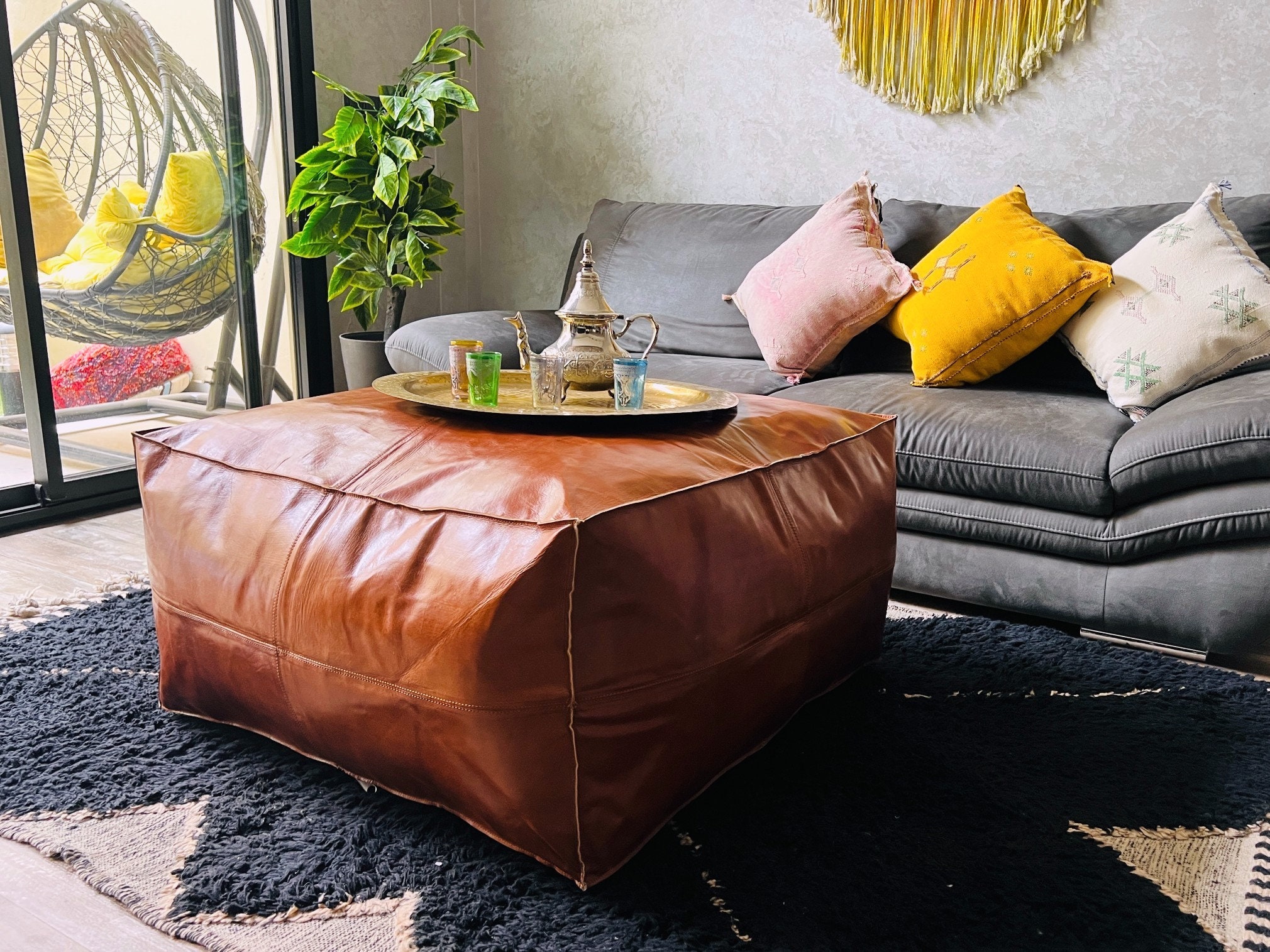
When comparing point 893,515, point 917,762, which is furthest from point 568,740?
point 893,515

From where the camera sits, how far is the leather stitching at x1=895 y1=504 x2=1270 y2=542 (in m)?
1.75

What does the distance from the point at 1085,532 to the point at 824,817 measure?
2.97 feet

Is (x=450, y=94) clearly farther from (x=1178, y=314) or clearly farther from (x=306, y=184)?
(x=1178, y=314)

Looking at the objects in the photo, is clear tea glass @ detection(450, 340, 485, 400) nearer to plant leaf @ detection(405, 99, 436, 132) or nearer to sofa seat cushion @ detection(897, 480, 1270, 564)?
sofa seat cushion @ detection(897, 480, 1270, 564)

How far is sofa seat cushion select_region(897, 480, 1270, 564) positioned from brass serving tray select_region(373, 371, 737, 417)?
608 mm

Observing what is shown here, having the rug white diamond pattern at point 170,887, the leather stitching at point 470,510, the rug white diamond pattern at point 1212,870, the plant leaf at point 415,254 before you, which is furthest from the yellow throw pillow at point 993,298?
the rug white diamond pattern at point 170,887

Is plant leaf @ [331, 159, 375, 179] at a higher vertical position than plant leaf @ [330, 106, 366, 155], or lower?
lower

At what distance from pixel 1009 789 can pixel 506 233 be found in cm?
303

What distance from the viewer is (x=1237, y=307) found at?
6.86 ft

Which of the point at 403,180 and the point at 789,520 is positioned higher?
the point at 403,180

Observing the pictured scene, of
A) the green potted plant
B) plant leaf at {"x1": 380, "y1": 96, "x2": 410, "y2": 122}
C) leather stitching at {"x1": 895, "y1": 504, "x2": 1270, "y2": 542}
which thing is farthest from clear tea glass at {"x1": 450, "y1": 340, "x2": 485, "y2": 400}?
plant leaf at {"x1": 380, "y1": 96, "x2": 410, "y2": 122}

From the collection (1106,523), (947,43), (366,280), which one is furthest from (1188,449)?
(366,280)

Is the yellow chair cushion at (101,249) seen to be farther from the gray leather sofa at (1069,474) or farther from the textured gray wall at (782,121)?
the textured gray wall at (782,121)

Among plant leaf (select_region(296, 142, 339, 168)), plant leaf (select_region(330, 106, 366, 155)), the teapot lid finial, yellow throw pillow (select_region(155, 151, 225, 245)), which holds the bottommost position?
the teapot lid finial
